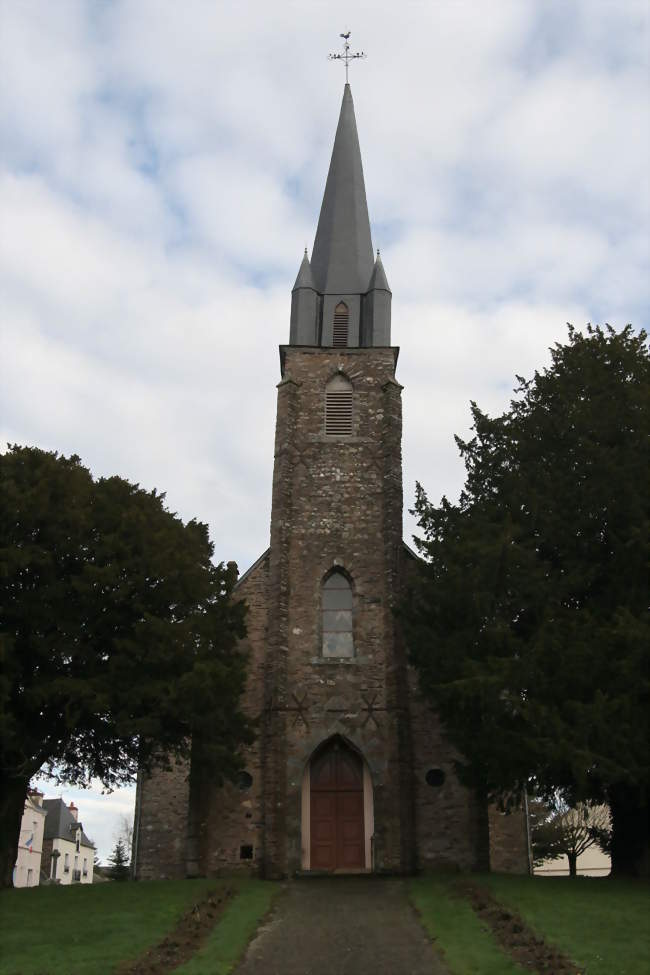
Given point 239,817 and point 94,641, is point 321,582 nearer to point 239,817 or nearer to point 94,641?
point 239,817

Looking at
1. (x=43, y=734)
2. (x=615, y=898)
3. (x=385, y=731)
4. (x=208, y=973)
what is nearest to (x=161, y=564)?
(x=43, y=734)

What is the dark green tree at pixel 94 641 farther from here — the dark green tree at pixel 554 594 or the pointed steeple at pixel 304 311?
the pointed steeple at pixel 304 311

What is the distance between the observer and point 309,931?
1536 centimetres

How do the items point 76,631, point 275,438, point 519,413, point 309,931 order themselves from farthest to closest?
1. point 275,438
2. point 519,413
3. point 76,631
4. point 309,931

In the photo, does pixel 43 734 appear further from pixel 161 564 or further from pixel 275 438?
pixel 275 438

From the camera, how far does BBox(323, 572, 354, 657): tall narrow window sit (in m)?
24.8

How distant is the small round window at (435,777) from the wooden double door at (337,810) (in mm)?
1662

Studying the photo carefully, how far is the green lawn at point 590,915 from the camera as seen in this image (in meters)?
12.3

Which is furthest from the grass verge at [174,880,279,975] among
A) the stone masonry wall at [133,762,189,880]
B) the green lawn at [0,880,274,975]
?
the stone masonry wall at [133,762,189,880]

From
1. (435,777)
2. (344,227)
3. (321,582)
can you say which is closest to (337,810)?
(435,777)

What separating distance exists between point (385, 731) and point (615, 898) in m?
8.28

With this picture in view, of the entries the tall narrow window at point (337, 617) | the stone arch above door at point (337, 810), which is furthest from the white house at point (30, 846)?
the tall narrow window at point (337, 617)

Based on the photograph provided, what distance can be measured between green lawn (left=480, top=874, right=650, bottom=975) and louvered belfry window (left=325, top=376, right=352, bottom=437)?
1281 centimetres

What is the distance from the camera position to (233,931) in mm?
15164
